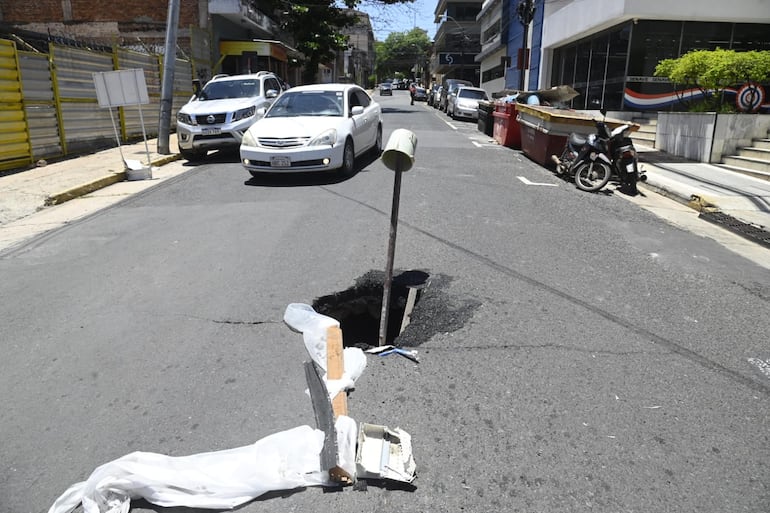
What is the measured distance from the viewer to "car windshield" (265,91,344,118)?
11109 millimetres

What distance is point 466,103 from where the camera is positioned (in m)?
28.0

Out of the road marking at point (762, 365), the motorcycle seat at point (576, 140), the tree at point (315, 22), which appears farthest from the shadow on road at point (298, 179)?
the tree at point (315, 22)

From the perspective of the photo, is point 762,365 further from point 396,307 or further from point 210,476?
point 210,476

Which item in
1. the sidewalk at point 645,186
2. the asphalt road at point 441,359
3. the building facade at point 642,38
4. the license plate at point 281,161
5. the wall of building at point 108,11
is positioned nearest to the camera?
the asphalt road at point 441,359

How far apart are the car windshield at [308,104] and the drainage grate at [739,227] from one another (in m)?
6.61

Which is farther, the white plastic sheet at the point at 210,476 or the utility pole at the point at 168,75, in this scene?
the utility pole at the point at 168,75

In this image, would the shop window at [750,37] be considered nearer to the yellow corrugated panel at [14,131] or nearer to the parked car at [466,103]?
the parked car at [466,103]

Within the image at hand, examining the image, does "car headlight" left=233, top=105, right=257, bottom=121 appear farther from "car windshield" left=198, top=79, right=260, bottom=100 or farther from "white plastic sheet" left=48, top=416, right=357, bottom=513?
"white plastic sheet" left=48, top=416, right=357, bottom=513

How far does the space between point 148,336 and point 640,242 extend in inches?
220

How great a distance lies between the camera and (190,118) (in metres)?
13.3

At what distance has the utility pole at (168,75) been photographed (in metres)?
13.9

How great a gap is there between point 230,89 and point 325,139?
19.3 feet

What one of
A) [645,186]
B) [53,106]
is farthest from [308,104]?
[645,186]

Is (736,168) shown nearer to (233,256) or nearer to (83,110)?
(233,256)
